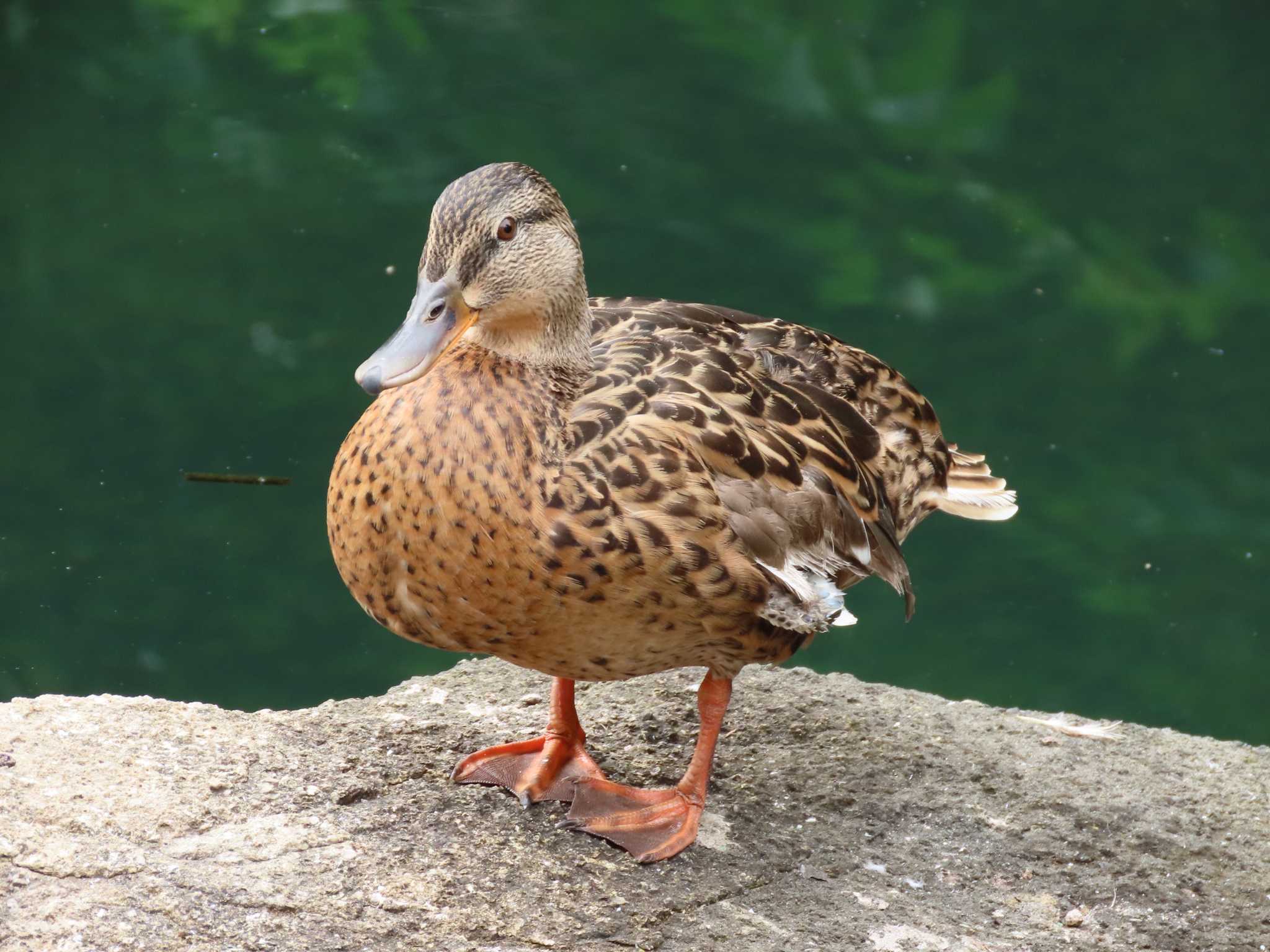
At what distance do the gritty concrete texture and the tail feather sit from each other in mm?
568

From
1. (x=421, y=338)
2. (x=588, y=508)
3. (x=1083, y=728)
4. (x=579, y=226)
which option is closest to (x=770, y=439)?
(x=588, y=508)

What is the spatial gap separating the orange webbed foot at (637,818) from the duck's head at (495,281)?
92 cm

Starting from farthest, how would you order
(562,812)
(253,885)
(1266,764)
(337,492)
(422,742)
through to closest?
(1266,764)
(422,742)
(562,812)
(337,492)
(253,885)

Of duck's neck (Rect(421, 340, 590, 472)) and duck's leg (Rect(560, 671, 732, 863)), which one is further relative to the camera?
duck's leg (Rect(560, 671, 732, 863))

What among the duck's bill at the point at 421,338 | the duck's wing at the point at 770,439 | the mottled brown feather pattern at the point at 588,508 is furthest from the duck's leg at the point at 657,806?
the duck's bill at the point at 421,338

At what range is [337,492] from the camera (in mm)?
2680

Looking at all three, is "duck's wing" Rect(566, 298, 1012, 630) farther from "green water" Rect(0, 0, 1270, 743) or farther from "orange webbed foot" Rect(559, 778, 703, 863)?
"green water" Rect(0, 0, 1270, 743)

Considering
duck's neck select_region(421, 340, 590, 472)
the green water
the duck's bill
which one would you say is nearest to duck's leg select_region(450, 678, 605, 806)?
duck's neck select_region(421, 340, 590, 472)

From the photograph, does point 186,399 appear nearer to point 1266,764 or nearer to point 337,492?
point 337,492

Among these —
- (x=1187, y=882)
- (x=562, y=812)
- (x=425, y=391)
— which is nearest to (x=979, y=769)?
(x=1187, y=882)

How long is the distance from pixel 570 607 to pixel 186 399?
2.72 m

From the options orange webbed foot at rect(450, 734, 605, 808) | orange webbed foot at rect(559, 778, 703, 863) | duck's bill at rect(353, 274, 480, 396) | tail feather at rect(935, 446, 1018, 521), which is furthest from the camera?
tail feather at rect(935, 446, 1018, 521)

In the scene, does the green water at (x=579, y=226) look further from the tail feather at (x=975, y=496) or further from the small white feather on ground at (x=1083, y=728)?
the tail feather at (x=975, y=496)

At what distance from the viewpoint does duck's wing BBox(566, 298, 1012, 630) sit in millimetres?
2629
